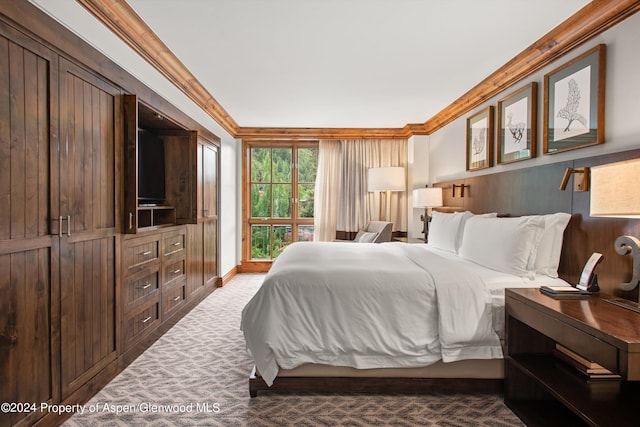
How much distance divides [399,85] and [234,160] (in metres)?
3.18

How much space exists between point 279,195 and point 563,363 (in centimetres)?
485

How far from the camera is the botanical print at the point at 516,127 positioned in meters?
3.06

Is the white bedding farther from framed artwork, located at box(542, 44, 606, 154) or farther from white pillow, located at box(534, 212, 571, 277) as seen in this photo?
framed artwork, located at box(542, 44, 606, 154)

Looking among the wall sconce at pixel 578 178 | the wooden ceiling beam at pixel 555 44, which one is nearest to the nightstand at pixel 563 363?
the wall sconce at pixel 578 178

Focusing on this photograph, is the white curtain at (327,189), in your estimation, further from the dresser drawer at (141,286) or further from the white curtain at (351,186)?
the dresser drawer at (141,286)

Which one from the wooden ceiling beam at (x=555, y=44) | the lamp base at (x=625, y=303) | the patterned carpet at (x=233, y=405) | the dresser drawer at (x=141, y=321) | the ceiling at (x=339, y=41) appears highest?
the ceiling at (x=339, y=41)

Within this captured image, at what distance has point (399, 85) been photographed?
378cm

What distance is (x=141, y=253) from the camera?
2969 millimetres

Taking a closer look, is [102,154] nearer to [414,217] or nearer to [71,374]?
[71,374]

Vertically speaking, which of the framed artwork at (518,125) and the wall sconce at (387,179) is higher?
the framed artwork at (518,125)

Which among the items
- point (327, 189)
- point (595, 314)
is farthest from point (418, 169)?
point (595, 314)

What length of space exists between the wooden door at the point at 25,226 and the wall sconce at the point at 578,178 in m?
3.01

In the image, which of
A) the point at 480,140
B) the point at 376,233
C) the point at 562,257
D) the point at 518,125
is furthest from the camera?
the point at 376,233

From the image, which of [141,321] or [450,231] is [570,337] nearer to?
[450,231]
